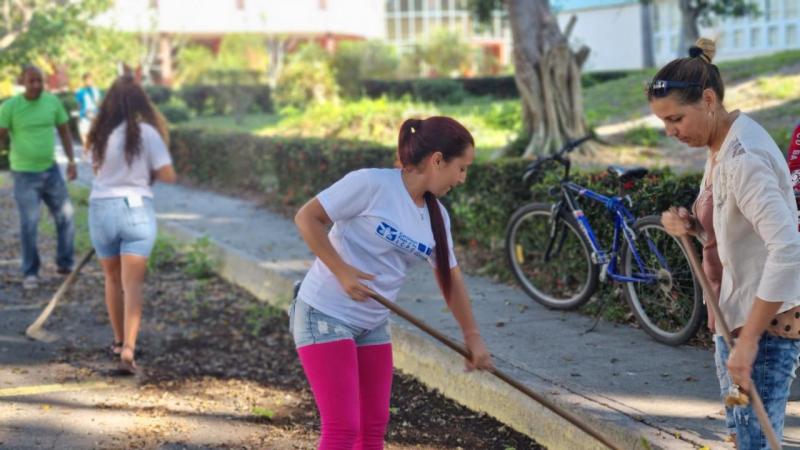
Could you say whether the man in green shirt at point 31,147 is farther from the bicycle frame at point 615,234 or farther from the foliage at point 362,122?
the foliage at point 362,122

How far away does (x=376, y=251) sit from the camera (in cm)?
367

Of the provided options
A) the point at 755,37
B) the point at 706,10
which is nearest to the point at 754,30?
the point at 755,37

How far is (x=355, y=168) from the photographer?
11.3 meters

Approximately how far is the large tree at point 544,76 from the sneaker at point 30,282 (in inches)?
234

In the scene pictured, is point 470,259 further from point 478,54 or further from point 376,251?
point 478,54

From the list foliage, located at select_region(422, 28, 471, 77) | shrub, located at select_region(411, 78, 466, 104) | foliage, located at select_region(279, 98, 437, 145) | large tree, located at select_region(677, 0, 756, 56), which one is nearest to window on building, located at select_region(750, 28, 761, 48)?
large tree, located at select_region(677, 0, 756, 56)

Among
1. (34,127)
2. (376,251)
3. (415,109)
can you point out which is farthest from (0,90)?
(376,251)

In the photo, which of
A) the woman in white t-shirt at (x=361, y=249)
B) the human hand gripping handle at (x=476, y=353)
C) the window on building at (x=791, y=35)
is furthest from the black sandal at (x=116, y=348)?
the window on building at (x=791, y=35)

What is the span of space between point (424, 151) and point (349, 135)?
44.6 ft

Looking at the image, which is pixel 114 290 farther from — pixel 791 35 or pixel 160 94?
pixel 160 94

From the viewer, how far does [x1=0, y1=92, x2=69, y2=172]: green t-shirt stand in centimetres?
909

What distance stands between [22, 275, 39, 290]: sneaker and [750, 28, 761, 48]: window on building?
1102 inches

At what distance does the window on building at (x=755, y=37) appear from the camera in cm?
3266

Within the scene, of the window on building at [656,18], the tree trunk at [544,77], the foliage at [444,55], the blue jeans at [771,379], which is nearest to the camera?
the blue jeans at [771,379]
